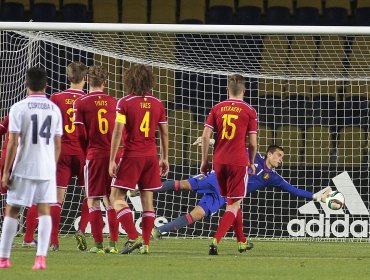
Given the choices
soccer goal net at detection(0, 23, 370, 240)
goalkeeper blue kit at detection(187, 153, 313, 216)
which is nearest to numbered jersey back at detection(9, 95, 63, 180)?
goalkeeper blue kit at detection(187, 153, 313, 216)

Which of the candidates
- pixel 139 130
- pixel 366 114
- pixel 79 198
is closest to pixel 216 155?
pixel 139 130

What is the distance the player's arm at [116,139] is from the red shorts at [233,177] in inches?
49.5

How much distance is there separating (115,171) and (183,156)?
16.5 feet

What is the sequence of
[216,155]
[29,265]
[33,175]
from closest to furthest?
1. [33,175]
2. [29,265]
3. [216,155]

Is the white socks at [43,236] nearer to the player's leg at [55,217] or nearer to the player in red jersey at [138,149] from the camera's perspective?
the player in red jersey at [138,149]

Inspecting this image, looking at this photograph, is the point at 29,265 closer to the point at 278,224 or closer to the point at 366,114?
the point at 278,224

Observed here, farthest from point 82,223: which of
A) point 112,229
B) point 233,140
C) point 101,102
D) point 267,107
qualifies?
point 267,107

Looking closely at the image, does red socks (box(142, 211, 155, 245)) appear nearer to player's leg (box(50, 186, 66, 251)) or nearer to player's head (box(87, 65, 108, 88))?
player's leg (box(50, 186, 66, 251))

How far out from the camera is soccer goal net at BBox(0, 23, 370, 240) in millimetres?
14898

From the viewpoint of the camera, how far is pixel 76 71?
428 inches

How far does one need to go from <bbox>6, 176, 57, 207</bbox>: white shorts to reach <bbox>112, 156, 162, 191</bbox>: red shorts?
2.04 metres

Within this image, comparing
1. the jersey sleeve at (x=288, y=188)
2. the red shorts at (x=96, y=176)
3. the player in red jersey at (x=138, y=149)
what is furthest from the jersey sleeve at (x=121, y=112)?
the jersey sleeve at (x=288, y=188)

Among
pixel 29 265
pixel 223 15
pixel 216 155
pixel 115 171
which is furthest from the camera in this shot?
pixel 223 15

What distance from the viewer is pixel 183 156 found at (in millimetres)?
15227
